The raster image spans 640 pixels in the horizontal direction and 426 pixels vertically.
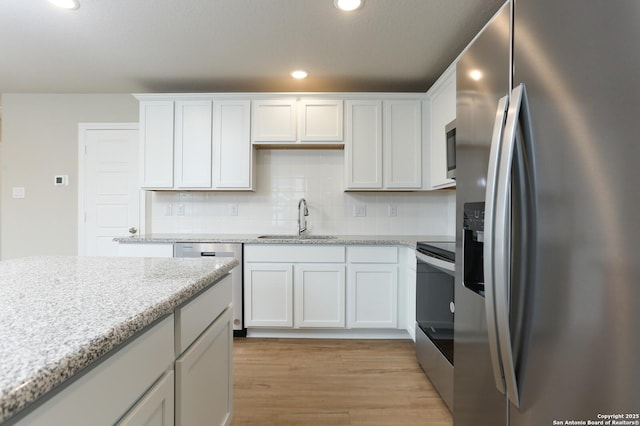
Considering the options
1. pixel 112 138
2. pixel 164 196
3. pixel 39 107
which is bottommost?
pixel 164 196

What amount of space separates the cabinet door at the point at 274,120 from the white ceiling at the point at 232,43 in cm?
28

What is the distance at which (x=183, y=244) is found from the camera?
2.69m

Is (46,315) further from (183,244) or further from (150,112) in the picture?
(150,112)

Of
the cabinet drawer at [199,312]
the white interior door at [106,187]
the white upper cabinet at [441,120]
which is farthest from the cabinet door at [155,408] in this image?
the white interior door at [106,187]

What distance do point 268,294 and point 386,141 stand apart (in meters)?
1.79

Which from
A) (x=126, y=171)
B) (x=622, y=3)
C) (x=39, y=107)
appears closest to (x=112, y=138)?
(x=126, y=171)

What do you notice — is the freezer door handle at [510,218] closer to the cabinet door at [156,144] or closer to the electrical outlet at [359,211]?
the electrical outlet at [359,211]

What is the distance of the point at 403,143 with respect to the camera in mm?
2928

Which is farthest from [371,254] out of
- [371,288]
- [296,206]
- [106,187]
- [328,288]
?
[106,187]

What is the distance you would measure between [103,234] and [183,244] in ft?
4.94

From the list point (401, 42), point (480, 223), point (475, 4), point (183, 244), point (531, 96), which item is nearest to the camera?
point (531, 96)

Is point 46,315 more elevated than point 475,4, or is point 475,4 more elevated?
point 475,4

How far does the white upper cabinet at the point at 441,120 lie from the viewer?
2334 millimetres

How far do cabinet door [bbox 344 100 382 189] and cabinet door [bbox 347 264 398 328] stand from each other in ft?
2.71
